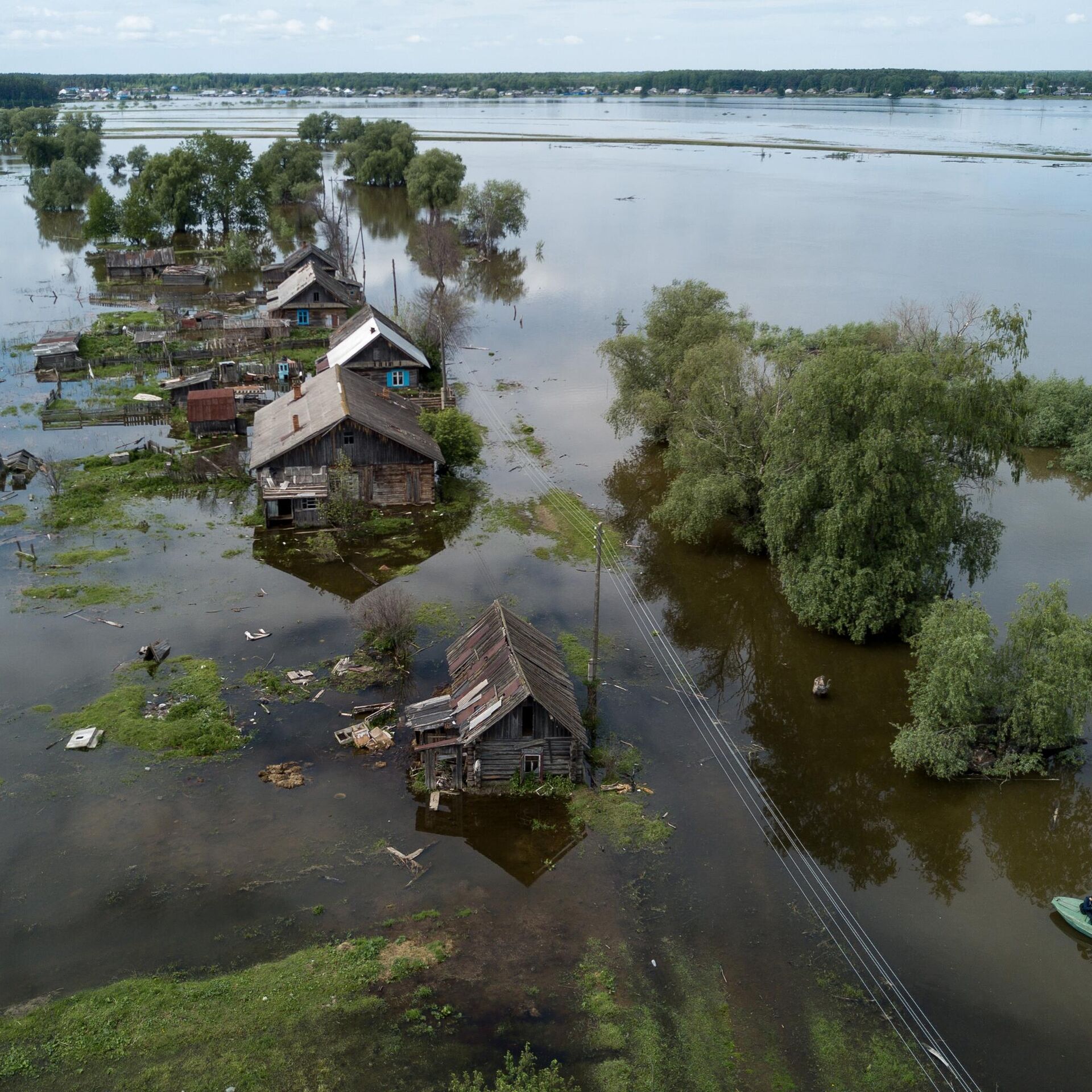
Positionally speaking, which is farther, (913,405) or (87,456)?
(87,456)

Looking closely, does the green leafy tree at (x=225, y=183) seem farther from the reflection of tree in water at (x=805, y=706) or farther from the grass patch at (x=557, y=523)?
the reflection of tree in water at (x=805, y=706)

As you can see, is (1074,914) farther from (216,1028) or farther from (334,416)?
(334,416)

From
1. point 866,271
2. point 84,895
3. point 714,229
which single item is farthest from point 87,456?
point 714,229

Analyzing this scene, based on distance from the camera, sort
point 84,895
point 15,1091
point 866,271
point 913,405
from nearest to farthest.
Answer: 1. point 15,1091
2. point 84,895
3. point 913,405
4. point 866,271

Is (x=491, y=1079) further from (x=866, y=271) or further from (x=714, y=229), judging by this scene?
(x=714, y=229)

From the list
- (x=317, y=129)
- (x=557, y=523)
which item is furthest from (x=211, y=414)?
(x=317, y=129)
